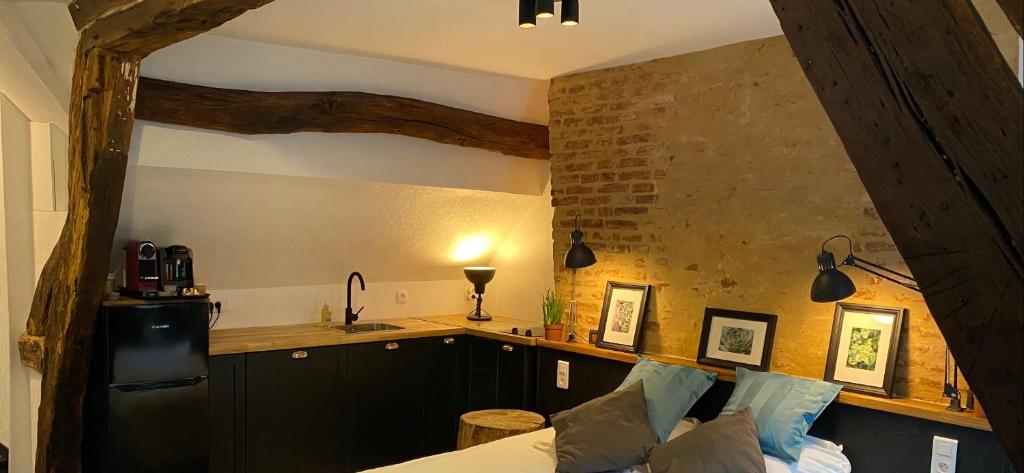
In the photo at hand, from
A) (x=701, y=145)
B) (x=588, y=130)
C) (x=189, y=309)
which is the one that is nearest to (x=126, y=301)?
(x=189, y=309)

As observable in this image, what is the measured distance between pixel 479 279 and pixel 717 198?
2238 mm

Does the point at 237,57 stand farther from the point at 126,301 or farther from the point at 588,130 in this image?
the point at 588,130

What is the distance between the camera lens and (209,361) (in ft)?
14.5

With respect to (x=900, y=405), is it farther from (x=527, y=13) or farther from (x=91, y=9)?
(x=91, y=9)

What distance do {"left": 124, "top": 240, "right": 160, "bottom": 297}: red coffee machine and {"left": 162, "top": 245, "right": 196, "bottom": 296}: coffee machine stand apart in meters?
0.05

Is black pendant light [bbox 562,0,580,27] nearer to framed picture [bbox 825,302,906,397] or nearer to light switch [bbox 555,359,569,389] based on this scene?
framed picture [bbox 825,302,906,397]

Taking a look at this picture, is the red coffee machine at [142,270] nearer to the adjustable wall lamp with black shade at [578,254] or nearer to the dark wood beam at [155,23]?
the dark wood beam at [155,23]

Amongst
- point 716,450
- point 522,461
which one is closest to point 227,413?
point 522,461

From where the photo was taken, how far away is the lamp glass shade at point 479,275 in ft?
19.4

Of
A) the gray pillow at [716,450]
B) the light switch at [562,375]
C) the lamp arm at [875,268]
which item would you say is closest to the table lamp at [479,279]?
the light switch at [562,375]

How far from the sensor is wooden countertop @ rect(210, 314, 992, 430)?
3.32 metres

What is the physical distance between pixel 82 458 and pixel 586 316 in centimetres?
286

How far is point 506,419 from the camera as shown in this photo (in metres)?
4.46

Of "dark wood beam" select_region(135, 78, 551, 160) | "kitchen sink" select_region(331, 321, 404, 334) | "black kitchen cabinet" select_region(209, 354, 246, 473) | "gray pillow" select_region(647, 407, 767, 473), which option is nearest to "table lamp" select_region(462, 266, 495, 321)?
"kitchen sink" select_region(331, 321, 404, 334)
